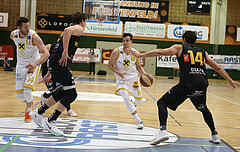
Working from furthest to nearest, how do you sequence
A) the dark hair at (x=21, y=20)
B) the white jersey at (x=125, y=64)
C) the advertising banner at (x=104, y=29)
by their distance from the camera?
1. the advertising banner at (x=104, y=29)
2. the white jersey at (x=125, y=64)
3. the dark hair at (x=21, y=20)

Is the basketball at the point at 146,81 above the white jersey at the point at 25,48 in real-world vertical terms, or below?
below

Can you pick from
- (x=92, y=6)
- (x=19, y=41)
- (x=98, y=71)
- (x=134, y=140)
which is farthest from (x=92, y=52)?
(x=134, y=140)

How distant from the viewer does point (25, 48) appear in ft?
18.3

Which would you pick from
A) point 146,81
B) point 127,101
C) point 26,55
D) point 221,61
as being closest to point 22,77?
point 26,55

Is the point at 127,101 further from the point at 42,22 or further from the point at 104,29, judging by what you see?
the point at 42,22

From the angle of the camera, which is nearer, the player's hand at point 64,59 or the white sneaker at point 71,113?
the player's hand at point 64,59

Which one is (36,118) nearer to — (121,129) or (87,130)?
(87,130)

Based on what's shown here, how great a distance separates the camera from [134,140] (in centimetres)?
444

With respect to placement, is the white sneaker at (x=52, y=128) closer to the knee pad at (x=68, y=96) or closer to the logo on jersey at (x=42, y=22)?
the knee pad at (x=68, y=96)

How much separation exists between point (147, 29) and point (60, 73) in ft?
67.1

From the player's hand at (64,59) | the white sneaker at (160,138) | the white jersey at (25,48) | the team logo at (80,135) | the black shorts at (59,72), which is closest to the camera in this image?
the team logo at (80,135)

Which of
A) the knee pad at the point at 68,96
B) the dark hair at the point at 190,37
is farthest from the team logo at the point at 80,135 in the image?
the dark hair at the point at 190,37

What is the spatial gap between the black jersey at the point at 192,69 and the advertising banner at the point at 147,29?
20122 mm

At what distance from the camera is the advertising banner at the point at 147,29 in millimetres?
24359
